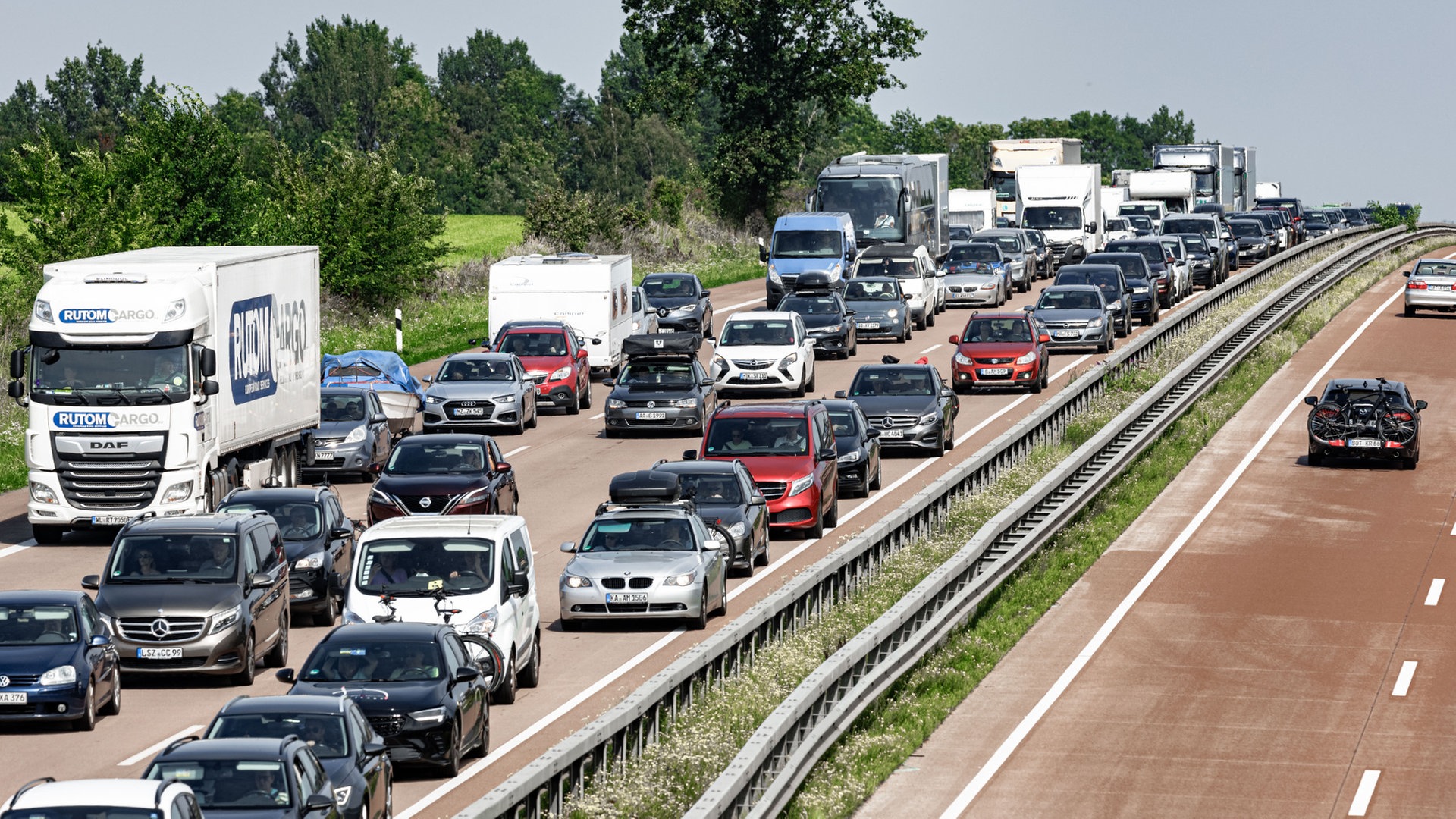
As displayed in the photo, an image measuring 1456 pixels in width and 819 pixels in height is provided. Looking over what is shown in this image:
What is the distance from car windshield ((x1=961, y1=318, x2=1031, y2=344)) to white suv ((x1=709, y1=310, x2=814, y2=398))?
3476 mm

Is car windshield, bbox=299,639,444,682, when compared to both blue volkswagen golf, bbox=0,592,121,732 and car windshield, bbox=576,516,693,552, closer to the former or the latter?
blue volkswagen golf, bbox=0,592,121,732

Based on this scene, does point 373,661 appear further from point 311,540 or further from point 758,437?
point 758,437

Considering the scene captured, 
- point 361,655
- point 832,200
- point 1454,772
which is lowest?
point 1454,772

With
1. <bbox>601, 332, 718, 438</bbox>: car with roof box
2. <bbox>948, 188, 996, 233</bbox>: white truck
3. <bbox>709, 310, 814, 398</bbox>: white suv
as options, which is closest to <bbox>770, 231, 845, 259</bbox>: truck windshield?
<bbox>709, 310, 814, 398</bbox>: white suv

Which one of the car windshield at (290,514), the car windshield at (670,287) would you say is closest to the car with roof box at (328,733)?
the car windshield at (290,514)

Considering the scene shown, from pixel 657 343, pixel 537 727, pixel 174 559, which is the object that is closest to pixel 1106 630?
pixel 537 727

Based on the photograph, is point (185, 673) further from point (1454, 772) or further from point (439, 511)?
point (1454, 772)

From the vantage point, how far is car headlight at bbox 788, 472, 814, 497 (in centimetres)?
2884

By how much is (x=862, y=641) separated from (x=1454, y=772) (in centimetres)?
519

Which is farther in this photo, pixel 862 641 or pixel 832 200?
pixel 832 200

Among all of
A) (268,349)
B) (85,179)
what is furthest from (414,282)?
(268,349)

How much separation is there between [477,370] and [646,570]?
57.7 ft

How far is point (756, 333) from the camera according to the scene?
142 ft

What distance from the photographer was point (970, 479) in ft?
99.1
